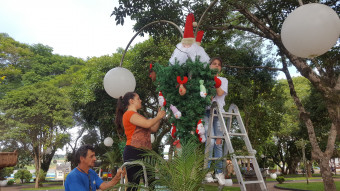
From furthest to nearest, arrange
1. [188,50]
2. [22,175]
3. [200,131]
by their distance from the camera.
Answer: [22,175], [188,50], [200,131]

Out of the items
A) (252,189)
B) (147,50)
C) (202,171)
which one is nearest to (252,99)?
(147,50)

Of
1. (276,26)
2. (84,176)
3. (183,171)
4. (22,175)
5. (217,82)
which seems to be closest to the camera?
(183,171)

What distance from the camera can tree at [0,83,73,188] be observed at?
24.0m

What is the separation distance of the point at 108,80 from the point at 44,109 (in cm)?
2004

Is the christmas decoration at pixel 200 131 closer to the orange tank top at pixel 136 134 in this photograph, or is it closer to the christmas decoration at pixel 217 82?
the christmas decoration at pixel 217 82

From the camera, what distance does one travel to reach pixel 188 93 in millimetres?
4707

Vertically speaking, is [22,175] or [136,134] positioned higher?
[136,134]

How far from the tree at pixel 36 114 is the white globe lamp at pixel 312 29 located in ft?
74.2

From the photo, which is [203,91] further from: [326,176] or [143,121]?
[326,176]

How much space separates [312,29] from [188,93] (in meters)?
1.94

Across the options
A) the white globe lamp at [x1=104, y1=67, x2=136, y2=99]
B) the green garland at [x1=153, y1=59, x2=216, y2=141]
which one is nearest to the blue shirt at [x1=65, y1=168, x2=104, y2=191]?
the green garland at [x1=153, y1=59, x2=216, y2=141]

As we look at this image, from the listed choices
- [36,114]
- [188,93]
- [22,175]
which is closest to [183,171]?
[188,93]

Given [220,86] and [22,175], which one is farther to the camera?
[22,175]

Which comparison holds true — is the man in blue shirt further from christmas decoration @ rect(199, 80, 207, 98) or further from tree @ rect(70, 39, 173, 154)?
tree @ rect(70, 39, 173, 154)
